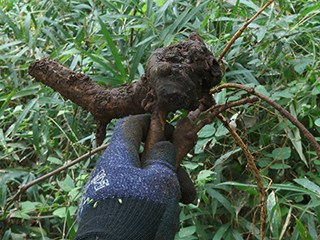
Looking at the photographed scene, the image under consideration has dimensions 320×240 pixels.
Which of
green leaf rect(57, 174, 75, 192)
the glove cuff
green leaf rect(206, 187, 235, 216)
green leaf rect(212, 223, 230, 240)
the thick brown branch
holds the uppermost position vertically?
the thick brown branch

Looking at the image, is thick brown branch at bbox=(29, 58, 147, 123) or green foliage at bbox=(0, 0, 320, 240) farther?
green foliage at bbox=(0, 0, 320, 240)

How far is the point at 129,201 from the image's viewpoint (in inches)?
23.8

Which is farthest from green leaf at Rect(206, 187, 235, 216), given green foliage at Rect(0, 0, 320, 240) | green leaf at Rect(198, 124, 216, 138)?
green leaf at Rect(198, 124, 216, 138)

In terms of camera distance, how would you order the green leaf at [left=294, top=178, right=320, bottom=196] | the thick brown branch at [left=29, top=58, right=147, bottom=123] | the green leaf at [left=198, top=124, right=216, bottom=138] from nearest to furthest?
the thick brown branch at [left=29, top=58, right=147, bottom=123]
the green leaf at [left=294, top=178, right=320, bottom=196]
the green leaf at [left=198, top=124, right=216, bottom=138]

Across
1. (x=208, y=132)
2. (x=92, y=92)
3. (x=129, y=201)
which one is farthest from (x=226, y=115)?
(x=129, y=201)

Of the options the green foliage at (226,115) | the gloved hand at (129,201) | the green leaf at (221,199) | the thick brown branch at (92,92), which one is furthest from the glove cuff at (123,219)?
the green leaf at (221,199)

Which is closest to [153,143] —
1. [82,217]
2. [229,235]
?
[82,217]

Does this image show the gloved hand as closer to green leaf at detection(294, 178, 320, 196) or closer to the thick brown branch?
the thick brown branch

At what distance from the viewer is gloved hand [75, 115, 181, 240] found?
23.1 inches

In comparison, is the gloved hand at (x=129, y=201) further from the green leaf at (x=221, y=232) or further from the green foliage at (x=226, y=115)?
the green leaf at (x=221, y=232)

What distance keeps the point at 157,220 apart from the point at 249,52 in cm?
116

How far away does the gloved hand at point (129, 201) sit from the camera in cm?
59

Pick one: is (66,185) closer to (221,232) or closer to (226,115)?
(221,232)

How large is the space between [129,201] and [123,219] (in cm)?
4
